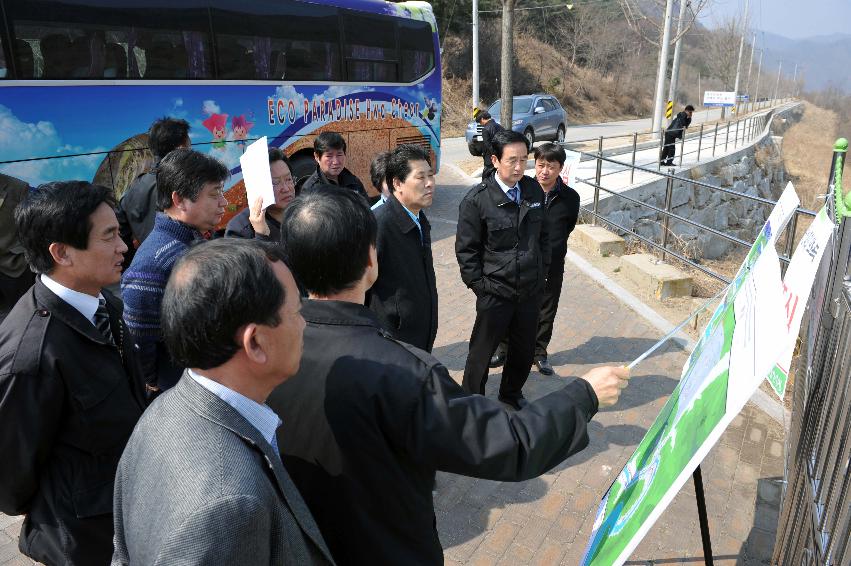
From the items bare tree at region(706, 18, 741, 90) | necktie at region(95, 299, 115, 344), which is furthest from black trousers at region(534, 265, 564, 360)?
bare tree at region(706, 18, 741, 90)

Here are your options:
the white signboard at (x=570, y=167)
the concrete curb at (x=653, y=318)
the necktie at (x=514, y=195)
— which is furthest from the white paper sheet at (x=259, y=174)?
the white signboard at (x=570, y=167)

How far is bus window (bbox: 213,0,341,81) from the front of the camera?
8.00 meters

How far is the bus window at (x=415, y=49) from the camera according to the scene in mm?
10797

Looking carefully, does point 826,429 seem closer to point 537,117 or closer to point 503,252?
point 503,252

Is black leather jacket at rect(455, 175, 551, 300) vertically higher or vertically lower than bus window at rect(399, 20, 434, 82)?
lower

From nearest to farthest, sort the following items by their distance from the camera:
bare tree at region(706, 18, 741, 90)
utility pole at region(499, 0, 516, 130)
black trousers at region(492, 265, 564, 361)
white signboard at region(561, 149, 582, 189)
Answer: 1. black trousers at region(492, 265, 564, 361)
2. white signboard at region(561, 149, 582, 189)
3. utility pole at region(499, 0, 516, 130)
4. bare tree at region(706, 18, 741, 90)

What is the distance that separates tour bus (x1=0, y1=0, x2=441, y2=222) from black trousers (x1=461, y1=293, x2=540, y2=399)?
507 cm

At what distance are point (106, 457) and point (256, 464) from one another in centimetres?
110

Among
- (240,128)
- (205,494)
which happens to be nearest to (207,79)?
(240,128)

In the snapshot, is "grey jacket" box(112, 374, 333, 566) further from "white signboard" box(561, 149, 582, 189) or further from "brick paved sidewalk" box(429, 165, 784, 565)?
"white signboard" box(561, 149, 582, 189)

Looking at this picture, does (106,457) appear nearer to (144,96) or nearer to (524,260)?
(524,260)

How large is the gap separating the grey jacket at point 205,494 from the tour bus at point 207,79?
20.3 feet

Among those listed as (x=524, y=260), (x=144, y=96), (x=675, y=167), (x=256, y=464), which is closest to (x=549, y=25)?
(x=675, y=167)

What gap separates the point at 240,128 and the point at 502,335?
585 centimetres
